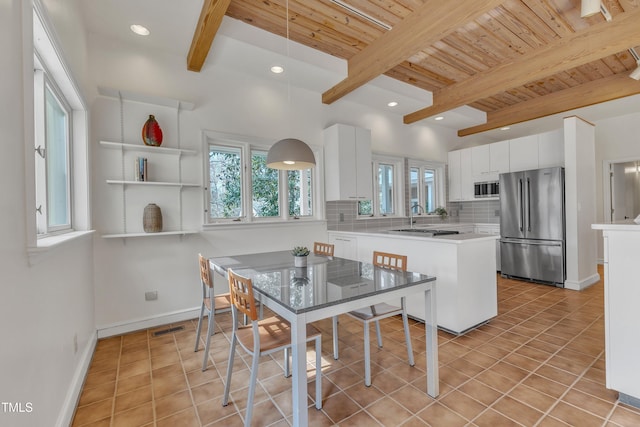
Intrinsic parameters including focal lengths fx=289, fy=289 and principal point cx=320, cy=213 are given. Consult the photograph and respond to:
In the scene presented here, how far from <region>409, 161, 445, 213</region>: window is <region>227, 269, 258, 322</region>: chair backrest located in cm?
435

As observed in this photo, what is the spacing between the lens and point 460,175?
19.6 feet

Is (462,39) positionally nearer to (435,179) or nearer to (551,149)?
Result: (551,149)

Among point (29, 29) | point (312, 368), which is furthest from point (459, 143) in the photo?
point (29, 29)

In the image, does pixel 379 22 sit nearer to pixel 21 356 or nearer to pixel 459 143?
pixel 21 356

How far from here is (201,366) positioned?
229 centimetres

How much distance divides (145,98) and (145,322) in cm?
231

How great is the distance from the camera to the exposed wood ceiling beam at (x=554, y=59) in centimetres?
282

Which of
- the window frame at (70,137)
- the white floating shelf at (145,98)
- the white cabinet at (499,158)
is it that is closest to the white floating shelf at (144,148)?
the window frame at (70,137)

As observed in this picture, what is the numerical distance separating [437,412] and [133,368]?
88.2 inches

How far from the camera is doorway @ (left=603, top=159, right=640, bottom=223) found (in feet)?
17.8

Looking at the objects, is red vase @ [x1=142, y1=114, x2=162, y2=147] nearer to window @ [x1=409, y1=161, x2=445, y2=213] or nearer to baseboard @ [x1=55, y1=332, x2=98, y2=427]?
baseboard @ [x1=55, y1=332, x2=98, y2=427]

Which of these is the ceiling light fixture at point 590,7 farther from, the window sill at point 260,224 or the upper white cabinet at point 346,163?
the window sill at point 260,224

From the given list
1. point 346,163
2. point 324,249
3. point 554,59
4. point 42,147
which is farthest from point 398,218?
point 42,147

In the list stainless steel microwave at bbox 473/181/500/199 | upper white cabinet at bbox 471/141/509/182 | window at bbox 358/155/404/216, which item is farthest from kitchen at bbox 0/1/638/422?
stainless steel microwave at bbox 473/181/500/199
